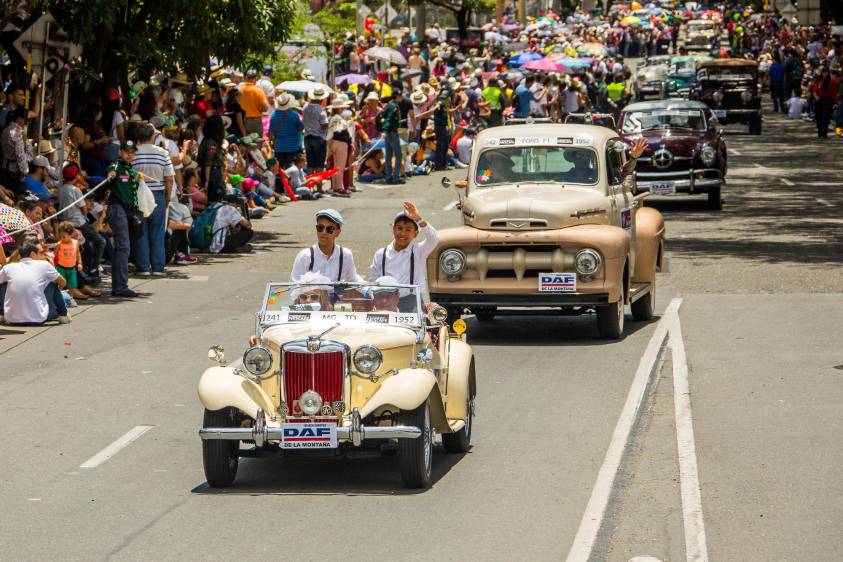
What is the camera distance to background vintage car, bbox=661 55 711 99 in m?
55.8

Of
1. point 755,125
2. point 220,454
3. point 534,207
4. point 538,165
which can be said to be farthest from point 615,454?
point 755,125

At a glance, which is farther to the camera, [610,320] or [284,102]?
[284,102]

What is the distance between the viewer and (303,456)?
938cm

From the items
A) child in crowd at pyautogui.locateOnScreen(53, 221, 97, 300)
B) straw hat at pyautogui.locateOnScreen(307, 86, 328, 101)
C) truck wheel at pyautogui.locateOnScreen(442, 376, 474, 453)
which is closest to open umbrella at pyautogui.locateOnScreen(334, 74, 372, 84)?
straw hat at pyautogui.locateOnScreen(307, 86, 328, 101)

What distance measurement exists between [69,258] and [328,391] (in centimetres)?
912

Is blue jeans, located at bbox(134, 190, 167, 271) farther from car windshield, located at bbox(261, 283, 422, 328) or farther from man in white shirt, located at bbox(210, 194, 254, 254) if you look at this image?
car windshield, located at bbox(261, 283, 422, 328)

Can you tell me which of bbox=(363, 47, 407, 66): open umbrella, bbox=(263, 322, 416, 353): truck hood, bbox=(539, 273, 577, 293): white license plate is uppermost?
bbox=(363, 47, 407, 66): open umbrella

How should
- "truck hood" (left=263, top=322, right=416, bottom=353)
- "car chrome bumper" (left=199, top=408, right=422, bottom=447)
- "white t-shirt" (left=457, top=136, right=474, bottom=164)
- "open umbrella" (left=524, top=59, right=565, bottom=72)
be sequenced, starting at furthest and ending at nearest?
"open umbrella" (left=524, top=59, right=565, bottom=72)
"white t-shirt" (left=457, top=136, right=474, bottom=164)
"truck hood" (left=263, top=322, right=416, bottom=353)
"car chrome bumper" (left=199, top=408, right=422, bottom=447)

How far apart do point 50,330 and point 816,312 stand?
27.5 feet

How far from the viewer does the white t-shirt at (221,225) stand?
76.5 ft

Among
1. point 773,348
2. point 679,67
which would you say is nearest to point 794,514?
point 773,348

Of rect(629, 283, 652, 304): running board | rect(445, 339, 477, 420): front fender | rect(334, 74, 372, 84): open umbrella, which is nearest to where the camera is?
rect(445, 339, 477, 420): front fender

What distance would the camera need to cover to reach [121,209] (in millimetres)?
19031

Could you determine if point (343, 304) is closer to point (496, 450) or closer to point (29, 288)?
point (496, 450)
